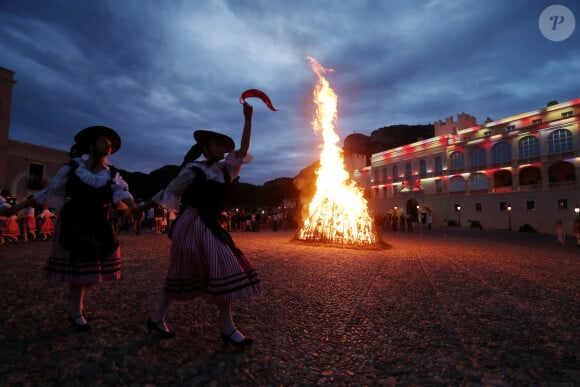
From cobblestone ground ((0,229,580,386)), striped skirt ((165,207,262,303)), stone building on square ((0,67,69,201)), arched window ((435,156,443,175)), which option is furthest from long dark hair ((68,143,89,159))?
arched window ((435,156,443,175))

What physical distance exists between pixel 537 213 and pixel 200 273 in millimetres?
38209

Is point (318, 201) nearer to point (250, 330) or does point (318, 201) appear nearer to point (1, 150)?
point (250, 330)

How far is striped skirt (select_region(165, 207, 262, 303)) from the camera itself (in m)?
2.60

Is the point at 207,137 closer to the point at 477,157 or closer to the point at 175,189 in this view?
the point at 175,189

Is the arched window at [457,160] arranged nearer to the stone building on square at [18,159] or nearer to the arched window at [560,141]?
the arched window at [560,141]

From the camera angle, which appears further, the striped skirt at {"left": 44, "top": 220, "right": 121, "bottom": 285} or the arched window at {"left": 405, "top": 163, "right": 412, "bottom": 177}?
the arched window at {"left": 405, "top": 163, "right": 412, "bottom": 177}

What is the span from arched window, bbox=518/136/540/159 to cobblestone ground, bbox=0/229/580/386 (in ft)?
112

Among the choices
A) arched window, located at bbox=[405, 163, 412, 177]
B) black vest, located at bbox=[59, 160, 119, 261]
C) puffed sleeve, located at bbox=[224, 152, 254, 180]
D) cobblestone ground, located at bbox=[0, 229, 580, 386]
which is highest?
arched window, located at bbox=[405, 163, 412, 177]

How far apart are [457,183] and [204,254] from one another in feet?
140

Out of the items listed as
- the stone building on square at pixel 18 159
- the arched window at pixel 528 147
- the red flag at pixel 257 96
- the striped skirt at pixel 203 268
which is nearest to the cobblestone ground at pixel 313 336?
the striped skirt at pixel 203 268

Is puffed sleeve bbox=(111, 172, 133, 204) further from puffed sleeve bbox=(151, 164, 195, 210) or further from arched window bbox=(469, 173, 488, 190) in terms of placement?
arched window bbox=(469, 173, 488, 190)

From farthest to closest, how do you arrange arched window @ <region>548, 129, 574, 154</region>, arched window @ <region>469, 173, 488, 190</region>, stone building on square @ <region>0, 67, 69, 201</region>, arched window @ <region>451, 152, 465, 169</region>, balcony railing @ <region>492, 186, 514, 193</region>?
1. arched window @ <region>451, 152, 465, 169</region>
2. arched window @ <region>469, 173, 488, 190</region>
3. balcony railing @ <region>492, 186, 514, 193</region>
4. arched window @ <region>548, 129, 574, 154</region>
5. stone building on square @ <region>0, 67, 69, 201</region>

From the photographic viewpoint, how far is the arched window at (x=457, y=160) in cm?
3862

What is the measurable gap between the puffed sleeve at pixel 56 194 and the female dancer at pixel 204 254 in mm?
961
